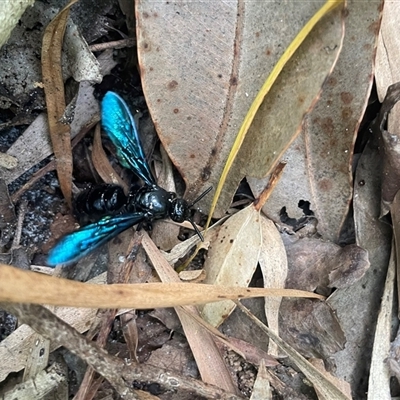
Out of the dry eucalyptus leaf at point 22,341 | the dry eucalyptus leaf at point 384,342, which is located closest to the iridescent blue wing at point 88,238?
the dry eucalyptus leaf at point 22,341

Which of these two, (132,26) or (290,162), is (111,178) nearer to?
(132,26)

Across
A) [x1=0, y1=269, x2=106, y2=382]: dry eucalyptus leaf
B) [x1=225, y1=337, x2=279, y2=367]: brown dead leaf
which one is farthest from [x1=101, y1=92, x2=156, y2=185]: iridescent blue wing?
[x1=225, y1=337, x2=279, y2=367]: brown dead leaf

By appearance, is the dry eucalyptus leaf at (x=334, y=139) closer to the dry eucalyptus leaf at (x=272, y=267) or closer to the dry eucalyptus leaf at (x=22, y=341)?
the dry eucalyptus leaf at (x=272, y=267)

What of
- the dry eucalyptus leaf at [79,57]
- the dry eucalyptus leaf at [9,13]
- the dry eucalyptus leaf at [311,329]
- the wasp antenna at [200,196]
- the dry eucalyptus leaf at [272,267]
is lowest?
the dry eucalyptus leaf at [311,329]

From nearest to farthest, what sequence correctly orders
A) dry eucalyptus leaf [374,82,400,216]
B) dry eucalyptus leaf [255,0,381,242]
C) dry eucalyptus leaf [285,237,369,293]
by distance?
dry eucalyptus leaf [255,0,381,242] → dry eucalyptus leaf [374,82,400,216] → dry eucalyptus leaf [285,237,369,293]

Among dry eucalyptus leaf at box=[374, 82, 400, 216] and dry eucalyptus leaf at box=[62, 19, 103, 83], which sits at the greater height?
dry eucalyptus leaf at box=[62, 19, 103, 83]

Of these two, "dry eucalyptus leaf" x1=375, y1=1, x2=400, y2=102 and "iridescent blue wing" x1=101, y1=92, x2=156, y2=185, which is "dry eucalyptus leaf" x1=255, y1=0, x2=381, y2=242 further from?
"iridescent blue wing" x1=101, y1=92, x2=156, y2=185

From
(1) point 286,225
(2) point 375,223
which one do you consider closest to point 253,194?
(1) point 286,225
